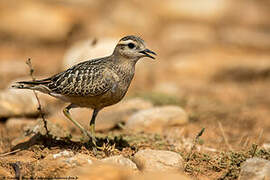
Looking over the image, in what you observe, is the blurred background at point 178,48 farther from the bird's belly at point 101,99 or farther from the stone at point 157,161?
the stone at point 157,161

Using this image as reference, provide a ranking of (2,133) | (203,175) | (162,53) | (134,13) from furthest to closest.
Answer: (134,13) → (162,53) → (2,133) → (203,175)

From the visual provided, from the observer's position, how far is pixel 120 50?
280 inches

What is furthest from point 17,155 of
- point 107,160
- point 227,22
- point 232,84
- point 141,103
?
point 227,22

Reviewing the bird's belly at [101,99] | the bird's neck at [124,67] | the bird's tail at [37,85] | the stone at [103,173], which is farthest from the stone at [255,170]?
the bird's tail at [37,85]

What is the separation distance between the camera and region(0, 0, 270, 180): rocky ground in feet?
20.4

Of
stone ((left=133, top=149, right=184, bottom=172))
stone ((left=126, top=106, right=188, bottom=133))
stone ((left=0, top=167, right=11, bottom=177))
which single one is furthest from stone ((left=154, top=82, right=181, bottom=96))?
stone ((left=0, top=167, right=11, bottom=177))

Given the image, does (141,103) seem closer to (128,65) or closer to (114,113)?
(114,113)

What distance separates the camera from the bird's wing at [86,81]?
6.80 m

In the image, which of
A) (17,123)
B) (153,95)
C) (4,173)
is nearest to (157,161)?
(4,173)

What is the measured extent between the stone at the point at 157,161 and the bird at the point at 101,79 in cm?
100

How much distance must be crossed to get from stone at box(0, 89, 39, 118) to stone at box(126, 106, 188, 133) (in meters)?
2.45

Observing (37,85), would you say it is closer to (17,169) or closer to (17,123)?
(17,169)

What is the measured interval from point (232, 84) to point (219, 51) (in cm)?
169

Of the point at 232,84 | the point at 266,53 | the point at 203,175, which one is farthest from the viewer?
the point at 266,53
